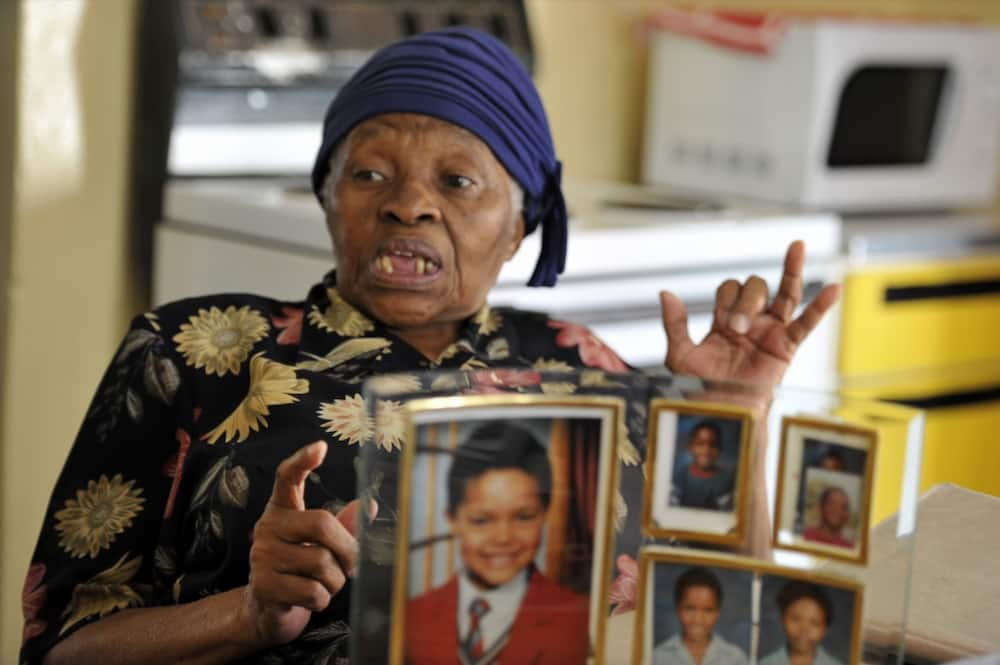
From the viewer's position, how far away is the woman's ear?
167 centimetres

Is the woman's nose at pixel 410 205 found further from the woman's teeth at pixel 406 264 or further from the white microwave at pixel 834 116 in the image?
the white microwave at pixel 834 116

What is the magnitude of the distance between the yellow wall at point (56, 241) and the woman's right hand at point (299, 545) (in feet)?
5.04

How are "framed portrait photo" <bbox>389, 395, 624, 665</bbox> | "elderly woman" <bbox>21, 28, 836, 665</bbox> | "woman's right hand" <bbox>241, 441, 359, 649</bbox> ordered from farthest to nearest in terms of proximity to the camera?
"elderly woman" <bbox>21, 28, 836, 665</bbox> → "woman's right hand" <bbox>241, 441, 359, 649</bbox> → "framed portrait photo" <bbox>389, 395, 624, 665</bbox>

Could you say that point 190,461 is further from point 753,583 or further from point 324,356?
point 753,583

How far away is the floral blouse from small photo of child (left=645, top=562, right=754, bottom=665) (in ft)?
1.40

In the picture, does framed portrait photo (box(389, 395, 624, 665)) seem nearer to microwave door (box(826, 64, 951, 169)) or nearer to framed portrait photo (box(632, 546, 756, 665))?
framed portrait photo (box(632, 546, 756, 665))

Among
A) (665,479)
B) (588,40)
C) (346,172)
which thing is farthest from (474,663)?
(588,40)

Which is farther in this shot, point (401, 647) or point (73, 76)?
point (73, 76)

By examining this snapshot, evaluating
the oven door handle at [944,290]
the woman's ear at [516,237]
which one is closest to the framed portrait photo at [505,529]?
the woman's ear at [516,237]

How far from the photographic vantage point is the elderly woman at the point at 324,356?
53.4 inches

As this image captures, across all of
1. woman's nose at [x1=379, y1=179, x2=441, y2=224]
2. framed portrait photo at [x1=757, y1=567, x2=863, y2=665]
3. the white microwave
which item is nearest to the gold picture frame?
framed portrait photo at [x1=757, y1=567, x2=863, y2=665]

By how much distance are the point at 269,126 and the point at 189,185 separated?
20cm

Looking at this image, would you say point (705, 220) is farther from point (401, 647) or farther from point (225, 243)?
point (401, 647)

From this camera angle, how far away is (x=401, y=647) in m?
0.90
